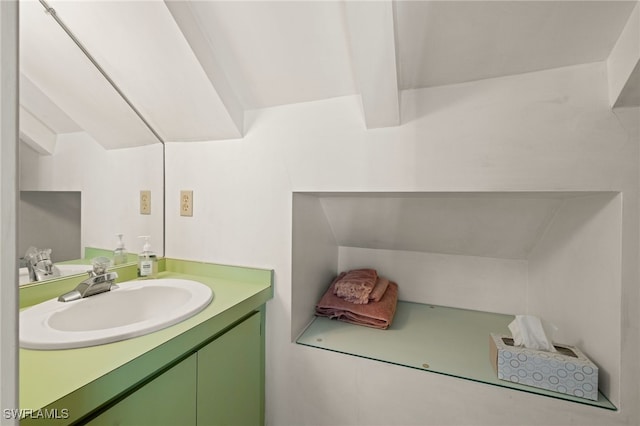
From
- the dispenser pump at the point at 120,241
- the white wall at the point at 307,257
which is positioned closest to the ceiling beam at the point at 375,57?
the white wall at the point at 307,257

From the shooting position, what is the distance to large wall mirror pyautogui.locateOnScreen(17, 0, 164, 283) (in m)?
0.82

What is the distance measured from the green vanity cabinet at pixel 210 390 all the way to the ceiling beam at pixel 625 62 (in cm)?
136

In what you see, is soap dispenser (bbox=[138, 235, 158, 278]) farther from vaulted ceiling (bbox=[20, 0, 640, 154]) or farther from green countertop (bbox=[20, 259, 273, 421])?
vaulted ceiling (bbox=[20, 0, 640, 154])

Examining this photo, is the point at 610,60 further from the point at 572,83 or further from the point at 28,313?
the point at 28,313

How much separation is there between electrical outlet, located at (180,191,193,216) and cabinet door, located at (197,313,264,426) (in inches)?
23.0

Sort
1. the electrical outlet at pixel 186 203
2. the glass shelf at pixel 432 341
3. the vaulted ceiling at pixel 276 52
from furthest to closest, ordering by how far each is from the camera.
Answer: the electrical outlet at pixel 186 203, the glass shelf at pixel 432 341, the vaulted ceiling at pixel 276 52

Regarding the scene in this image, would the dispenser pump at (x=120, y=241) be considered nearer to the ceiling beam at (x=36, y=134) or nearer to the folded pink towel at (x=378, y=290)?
the ceiling beam at (x=36, y=134)

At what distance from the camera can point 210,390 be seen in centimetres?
82

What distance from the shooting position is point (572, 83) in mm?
801

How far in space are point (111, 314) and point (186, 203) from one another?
1.71 feet

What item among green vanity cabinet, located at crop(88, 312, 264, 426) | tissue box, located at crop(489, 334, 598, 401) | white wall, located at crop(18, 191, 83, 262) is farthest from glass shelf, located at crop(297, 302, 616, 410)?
white wall, located at crop(18, 191, 83, 262)

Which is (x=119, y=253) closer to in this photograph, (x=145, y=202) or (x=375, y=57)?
(x=145, y=202)

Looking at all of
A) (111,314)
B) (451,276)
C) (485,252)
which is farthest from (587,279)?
(111,314)

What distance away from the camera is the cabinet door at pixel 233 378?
0.80 m
